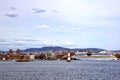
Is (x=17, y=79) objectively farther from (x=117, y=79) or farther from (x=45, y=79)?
(x=117, y=79)

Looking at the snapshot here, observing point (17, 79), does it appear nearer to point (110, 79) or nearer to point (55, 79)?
point (55, 79)

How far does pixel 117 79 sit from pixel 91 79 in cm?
507

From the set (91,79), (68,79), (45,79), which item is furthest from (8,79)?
(91,79)

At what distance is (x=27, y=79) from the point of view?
210ft

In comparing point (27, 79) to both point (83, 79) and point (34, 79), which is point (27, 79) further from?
point (83, 79)

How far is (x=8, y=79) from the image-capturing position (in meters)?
65.1

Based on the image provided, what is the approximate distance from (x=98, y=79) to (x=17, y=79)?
1568 cm

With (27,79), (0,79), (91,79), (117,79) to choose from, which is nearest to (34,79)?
(27,79)

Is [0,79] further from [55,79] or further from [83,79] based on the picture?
[83,79]

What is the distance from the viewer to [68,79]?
64.9 m

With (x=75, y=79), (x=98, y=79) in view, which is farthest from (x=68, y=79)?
(x=98, y=79)

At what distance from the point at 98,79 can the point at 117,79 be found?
3.74 m

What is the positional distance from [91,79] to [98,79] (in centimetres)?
135

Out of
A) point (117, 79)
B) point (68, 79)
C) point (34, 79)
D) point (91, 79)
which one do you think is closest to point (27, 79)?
point (34, 79)
